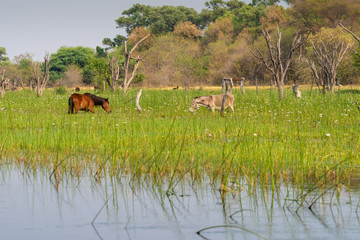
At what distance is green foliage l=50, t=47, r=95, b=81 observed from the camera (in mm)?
81000

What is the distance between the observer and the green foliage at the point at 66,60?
3189 inches

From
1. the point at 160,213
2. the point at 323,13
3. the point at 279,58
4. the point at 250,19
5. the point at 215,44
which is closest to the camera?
the point at 160,213

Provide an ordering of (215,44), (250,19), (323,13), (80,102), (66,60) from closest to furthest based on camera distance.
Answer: (80,102), (323,13), (215,44), (250,19), (66,60)

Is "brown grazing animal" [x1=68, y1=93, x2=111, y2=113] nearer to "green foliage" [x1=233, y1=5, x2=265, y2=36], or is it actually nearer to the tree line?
the tree line

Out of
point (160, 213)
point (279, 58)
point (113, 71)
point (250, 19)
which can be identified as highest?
point (250, 19)

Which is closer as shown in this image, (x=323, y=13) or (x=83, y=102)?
(x=83, y=102)

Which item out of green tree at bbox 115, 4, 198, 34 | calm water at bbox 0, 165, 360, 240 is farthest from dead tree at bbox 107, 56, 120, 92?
green tree at bbox 115, 4, 198, 34

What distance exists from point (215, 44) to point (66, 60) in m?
25.3

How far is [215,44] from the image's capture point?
248ft

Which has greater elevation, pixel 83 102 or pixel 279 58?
pixel 279 58

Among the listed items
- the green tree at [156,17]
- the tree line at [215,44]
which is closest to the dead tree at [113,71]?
the tree line at [215,44]

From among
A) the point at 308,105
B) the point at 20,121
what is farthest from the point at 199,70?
the point at 20,121

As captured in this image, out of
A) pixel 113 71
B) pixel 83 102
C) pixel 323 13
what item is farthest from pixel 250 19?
pixel 83 102

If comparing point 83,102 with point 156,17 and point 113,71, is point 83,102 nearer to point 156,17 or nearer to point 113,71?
point 113,71
